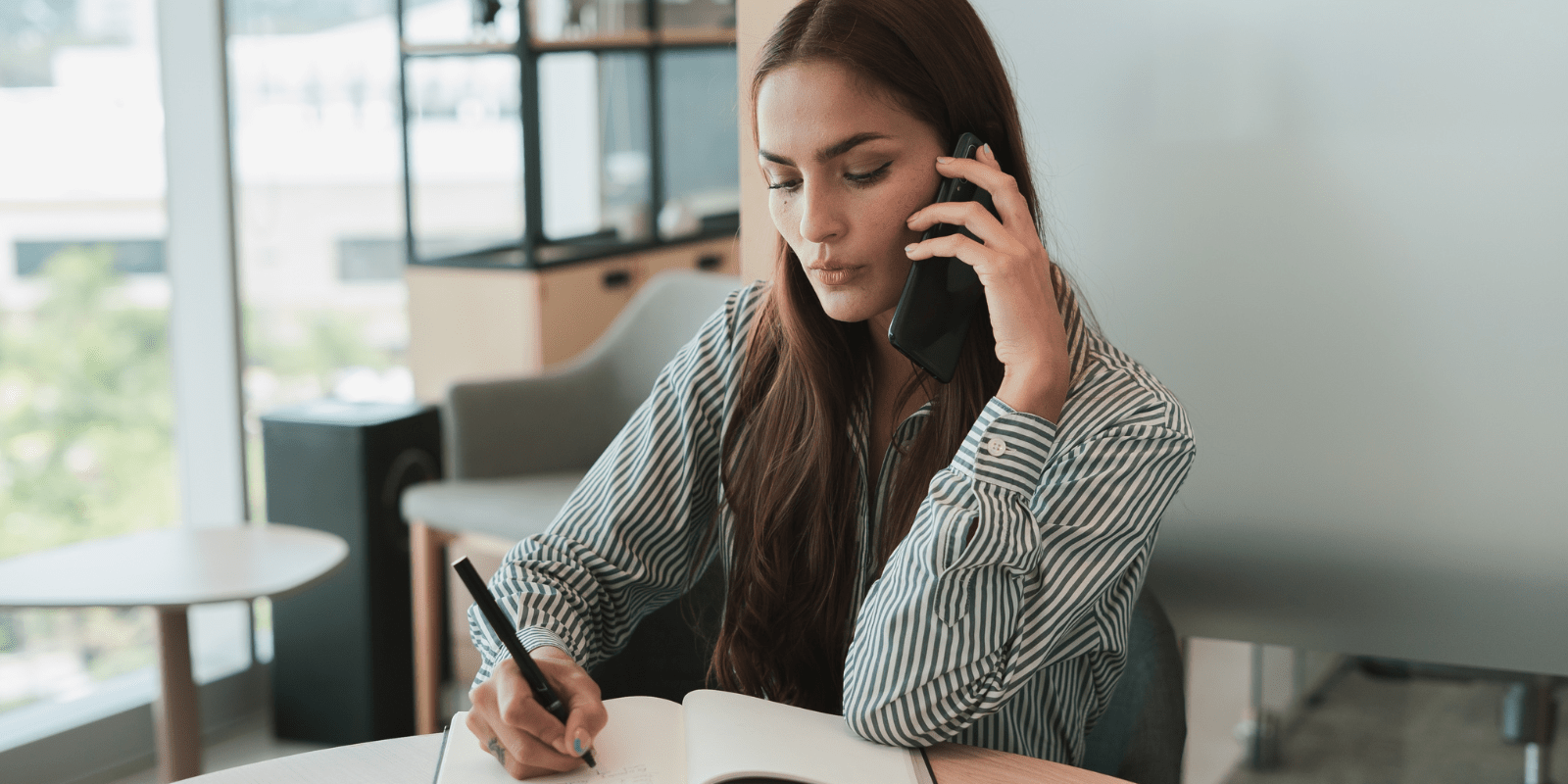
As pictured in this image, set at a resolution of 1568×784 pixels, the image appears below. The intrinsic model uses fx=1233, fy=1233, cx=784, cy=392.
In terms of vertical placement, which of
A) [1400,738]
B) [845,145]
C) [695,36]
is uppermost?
[695,36]

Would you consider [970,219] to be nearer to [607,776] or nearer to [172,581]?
[607,776]

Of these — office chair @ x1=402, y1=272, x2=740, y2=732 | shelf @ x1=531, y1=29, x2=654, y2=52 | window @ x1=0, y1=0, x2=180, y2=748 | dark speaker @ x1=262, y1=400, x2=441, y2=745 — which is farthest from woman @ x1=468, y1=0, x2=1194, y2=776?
shelf @ x1=531, y1=29, x2=654, y2=52

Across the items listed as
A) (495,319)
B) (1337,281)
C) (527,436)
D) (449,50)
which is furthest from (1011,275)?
(449,50)

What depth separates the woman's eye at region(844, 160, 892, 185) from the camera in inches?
38.0

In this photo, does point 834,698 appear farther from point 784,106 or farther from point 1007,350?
point 784,106

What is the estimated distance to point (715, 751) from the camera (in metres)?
0.75

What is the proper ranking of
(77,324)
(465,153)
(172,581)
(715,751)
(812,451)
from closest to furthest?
(715,751) < (812,451) < (172,581) < (77,324) < (465,153)

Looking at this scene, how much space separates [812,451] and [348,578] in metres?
1.64

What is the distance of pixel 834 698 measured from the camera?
3.61ft

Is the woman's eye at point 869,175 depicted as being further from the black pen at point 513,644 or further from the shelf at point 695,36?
the shelf at point 695,36

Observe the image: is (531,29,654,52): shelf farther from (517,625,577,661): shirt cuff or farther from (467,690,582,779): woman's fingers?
(467,690,582,779): woman's fingers

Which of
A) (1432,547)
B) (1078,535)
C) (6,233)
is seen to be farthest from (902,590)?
(6,233)

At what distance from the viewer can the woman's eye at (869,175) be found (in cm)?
97

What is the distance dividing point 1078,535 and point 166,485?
7.65 feet
